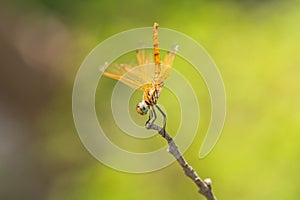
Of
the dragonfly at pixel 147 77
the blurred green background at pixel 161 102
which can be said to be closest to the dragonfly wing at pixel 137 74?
the dragonfly at pixel 147 77

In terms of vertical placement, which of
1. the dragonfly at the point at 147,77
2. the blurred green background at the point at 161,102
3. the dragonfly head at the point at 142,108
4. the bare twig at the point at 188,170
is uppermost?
the blurred green background at the point at 161,102

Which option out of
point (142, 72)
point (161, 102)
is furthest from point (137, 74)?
point (161, 102)

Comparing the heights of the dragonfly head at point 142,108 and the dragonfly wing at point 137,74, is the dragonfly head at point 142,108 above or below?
below

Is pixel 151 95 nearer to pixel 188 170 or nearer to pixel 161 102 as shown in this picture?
pixel 188 170

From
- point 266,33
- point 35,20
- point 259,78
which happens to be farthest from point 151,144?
point 35,20

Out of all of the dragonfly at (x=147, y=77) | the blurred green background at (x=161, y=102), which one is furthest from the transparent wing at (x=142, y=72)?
the blurred green background at (x=161, y=102)

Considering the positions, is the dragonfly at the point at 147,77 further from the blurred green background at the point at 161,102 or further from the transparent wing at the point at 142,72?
the blurred green background at the point at 161,102

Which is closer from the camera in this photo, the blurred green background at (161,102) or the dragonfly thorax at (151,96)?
the dragonfly thorax at (151,96)

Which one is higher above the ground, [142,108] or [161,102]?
[161,102]

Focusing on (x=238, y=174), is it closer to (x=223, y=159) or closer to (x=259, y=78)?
(x=223, y=159)

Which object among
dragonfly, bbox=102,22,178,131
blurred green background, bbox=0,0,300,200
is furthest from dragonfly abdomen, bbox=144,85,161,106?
blurred green background, bbox=0,0,300,200
